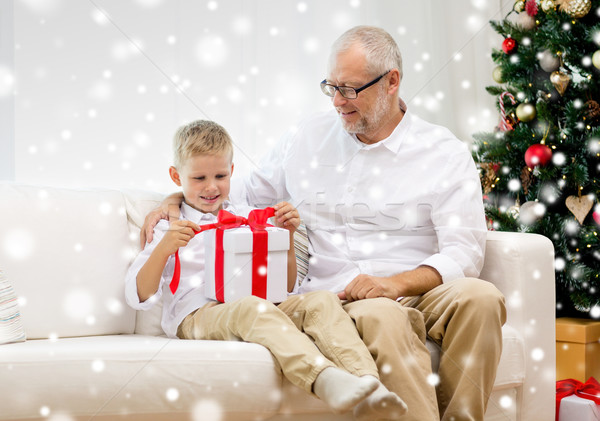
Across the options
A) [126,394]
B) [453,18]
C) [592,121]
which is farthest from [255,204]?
[453,18]

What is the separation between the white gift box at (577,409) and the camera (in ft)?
6.15

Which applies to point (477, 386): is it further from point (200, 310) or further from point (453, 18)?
point (453, 18)

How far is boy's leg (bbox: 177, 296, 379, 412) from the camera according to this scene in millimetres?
1208

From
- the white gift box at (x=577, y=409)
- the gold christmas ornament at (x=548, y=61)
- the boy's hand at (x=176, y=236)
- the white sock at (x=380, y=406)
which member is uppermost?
the gold christmas ornament at (x=548, y=61)

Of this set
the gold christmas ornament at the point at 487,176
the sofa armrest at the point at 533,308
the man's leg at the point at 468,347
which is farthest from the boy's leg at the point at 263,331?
the gold christmas ornament at the point at 487,176

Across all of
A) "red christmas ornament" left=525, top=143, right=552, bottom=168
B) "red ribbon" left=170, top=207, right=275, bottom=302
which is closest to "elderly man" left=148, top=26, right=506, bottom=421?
"red ribbon" left=170, top=207, right=275, bottom=302

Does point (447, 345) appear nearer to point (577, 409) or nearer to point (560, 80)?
point (577, 409)

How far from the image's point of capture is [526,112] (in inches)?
100

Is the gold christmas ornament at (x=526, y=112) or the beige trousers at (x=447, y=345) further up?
the gold christmas ornament at (x=526, y=112)

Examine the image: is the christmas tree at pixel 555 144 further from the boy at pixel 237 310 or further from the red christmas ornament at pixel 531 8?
the boy at pixel 237 310

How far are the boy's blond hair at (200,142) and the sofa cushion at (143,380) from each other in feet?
1.76

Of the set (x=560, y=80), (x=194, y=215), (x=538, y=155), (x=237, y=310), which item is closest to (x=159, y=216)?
(x=194, y=215)

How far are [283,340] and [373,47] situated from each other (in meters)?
0.95

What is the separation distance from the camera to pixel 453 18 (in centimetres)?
304
